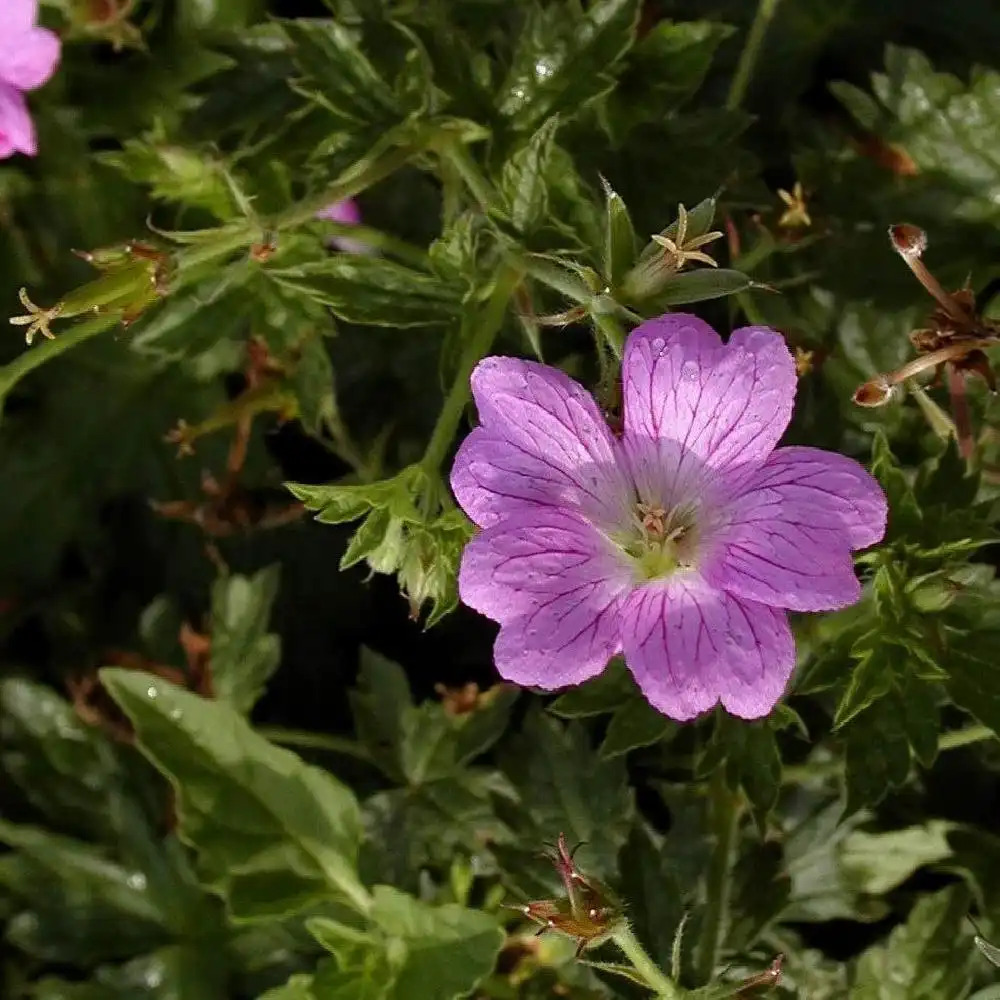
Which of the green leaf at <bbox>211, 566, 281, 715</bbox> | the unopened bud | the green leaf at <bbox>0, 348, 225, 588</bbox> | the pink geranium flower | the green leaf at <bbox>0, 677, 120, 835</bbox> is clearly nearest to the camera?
the unopened bud

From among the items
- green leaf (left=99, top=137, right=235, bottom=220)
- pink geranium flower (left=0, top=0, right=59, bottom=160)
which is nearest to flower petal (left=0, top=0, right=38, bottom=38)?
pink geranium flower (left=0, top=0, right=59, bottom=160)

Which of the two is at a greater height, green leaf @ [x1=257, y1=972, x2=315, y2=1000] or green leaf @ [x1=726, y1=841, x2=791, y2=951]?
green leaf @ [x1=257, y1=972, x2=315, y2=1000]

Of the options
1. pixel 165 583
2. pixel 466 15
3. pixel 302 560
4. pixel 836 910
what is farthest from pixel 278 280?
pixel 836 910

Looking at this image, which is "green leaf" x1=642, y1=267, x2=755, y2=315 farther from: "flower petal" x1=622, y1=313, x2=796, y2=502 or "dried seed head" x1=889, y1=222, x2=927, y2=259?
"dried seed head" x1=889, y1=222, x2=927, y2=259

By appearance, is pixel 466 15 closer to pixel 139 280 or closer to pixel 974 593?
pixel 139 280

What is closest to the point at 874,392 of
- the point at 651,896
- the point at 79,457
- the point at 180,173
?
the point at 651,896

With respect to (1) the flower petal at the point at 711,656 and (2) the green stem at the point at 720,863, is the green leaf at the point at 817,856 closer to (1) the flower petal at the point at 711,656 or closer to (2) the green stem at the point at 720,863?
(2) the green stem at the point at 720,863
